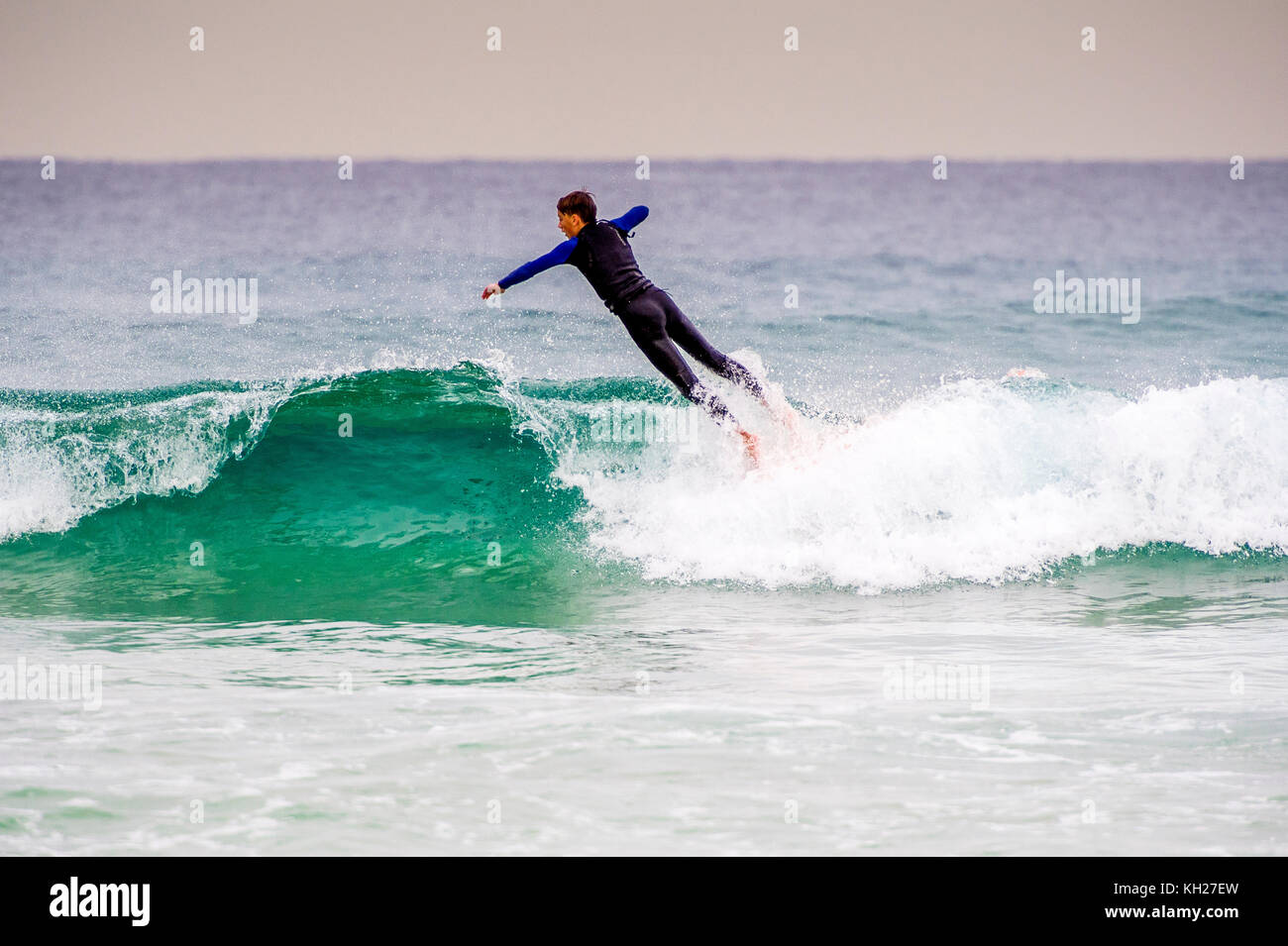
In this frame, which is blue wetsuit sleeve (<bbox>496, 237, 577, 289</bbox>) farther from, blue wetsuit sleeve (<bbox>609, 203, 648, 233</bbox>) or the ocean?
the ocean

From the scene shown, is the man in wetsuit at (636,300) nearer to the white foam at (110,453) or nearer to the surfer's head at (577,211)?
the surfer's head at (577,211)

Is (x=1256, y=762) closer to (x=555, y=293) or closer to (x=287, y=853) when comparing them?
(x=287, y=853)

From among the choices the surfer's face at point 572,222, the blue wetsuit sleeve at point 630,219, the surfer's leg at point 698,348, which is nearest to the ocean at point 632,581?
the surfer's leg at point 698,348

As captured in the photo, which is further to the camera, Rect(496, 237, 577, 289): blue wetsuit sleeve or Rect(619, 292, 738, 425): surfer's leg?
Rect(619, 292, 738, 425): surfer's leg

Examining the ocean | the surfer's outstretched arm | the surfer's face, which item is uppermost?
the surfer's face

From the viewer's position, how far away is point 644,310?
6.75 m

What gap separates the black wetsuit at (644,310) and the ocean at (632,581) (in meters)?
0.64

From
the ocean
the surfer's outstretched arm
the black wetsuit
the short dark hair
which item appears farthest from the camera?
the black wetsuit

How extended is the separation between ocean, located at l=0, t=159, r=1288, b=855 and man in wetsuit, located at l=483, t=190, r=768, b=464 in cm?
66

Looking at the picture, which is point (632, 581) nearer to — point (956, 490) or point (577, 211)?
point (577, 211)

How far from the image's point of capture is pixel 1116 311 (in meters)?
16.7

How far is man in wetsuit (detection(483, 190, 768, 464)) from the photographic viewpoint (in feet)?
21.7

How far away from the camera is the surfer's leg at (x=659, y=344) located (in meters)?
6.76

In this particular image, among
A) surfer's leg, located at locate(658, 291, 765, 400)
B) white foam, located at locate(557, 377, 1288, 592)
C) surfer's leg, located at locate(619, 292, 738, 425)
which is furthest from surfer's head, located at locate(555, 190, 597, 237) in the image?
white foam, located at locate(557, 377, 1288, 592)
